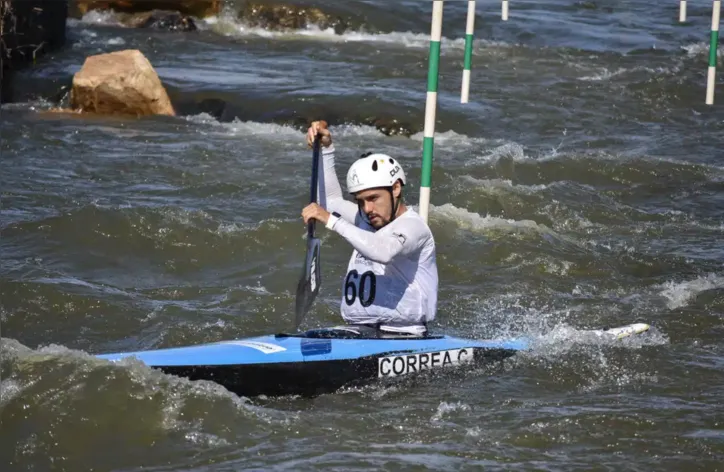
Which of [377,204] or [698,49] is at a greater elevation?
[698,49]

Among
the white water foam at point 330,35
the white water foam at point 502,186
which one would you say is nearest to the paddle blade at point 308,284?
the white water foam at point 502,186

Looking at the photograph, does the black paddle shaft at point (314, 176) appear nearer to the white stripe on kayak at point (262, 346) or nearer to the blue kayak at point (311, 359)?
the blue kayak at point (311, 359)

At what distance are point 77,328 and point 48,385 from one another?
5.72 feet

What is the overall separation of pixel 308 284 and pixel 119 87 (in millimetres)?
7008

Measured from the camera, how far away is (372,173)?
593cm

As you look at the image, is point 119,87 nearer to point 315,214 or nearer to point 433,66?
point 433,66

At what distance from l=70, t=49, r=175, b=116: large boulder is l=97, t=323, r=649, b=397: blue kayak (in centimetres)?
733

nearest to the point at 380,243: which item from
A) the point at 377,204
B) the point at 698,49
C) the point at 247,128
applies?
the point at 377,204

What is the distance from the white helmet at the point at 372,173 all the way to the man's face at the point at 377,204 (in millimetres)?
49

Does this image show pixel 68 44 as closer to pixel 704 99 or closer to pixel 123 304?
pixel 704 99

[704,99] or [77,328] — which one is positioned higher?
[704,99]

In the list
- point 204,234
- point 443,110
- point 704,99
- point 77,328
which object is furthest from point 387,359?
point 704,99

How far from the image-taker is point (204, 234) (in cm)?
907

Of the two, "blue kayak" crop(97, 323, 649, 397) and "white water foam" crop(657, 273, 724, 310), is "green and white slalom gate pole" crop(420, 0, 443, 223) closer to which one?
"blue kayak" crop(97, 323, 649, 397)
